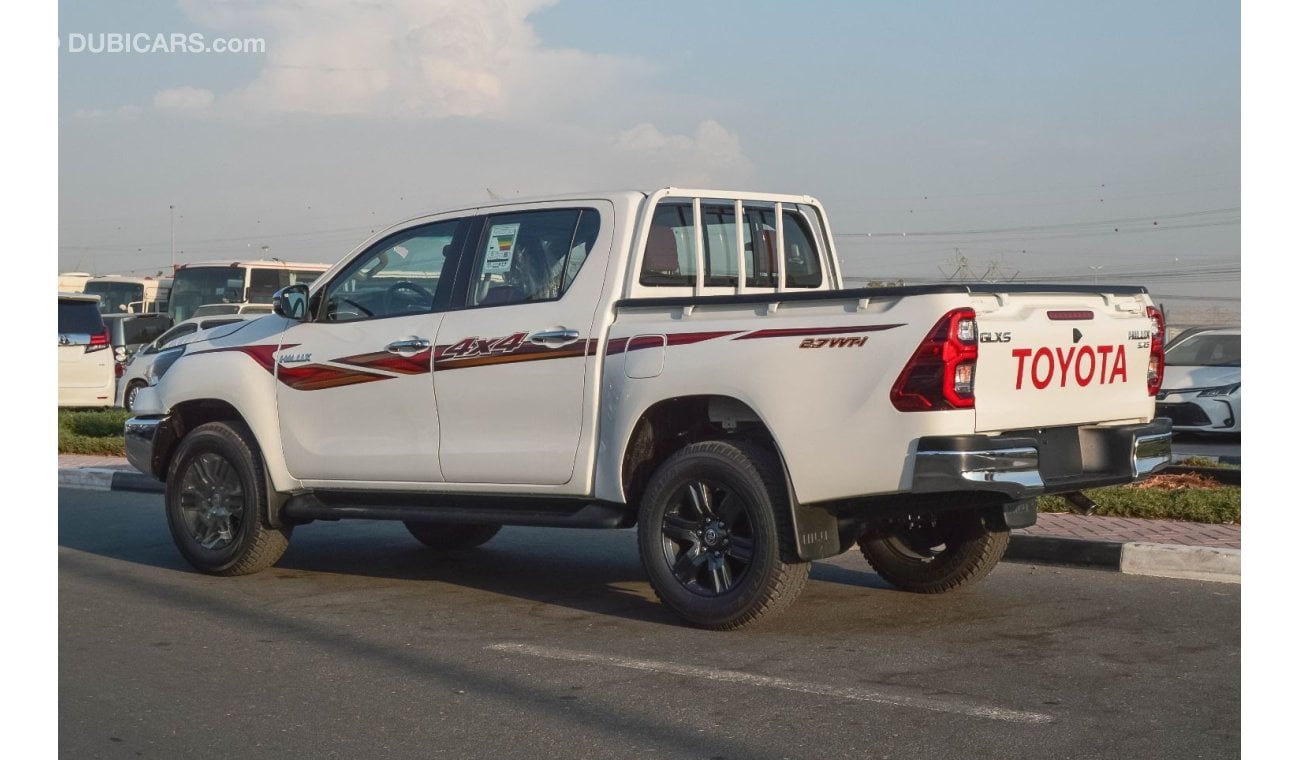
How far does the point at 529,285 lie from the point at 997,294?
7.84ft

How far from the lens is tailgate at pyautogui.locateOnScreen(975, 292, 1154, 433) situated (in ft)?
19.8

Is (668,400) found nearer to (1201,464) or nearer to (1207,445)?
(1201,464)

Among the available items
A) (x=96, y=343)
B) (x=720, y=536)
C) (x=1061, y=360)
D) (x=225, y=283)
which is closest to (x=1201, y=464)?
(x=1061, y=360)

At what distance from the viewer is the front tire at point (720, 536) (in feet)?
20.9

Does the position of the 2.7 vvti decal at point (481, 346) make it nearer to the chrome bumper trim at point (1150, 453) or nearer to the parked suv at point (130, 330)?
the chrome bumper trim at point (1150, 453)

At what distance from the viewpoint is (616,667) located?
19.4 feet

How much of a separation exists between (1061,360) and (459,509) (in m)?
3.07

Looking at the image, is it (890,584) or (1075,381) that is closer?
(1075,381)

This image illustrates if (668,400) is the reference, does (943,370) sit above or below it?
above

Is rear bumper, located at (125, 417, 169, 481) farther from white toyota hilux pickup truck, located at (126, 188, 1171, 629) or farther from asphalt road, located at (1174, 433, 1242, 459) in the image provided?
asphalt road, located at (1174, 433, 1242, 459)

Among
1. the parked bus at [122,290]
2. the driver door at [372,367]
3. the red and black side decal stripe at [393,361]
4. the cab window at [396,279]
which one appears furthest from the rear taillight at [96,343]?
the parked bus at [122,290]

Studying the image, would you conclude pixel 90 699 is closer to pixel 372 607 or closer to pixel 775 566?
pixel 372 607

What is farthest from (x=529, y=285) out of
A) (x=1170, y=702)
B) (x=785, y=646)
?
(x=1170, y=702)

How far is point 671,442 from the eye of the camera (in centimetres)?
705
